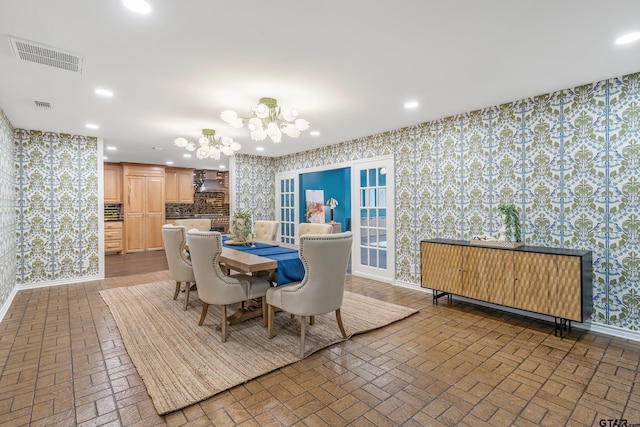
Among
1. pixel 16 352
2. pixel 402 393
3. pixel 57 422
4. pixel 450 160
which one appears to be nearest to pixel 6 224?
pixel 16 352

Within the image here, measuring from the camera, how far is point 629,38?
2186 mm

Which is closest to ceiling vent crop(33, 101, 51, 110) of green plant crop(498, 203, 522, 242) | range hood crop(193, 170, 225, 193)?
green plant crop(498, 203, 522, 242)

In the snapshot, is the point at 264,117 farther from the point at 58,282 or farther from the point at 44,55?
the point at 58,282

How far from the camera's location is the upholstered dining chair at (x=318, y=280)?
2.47 m

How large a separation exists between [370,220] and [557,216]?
99.6 inches

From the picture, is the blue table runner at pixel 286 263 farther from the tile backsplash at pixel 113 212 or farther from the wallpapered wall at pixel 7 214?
the tile backsplash at pixel 113 212

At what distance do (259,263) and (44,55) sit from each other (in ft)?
7.39

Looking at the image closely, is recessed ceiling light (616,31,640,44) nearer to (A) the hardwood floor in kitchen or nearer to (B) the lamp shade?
(B) the lamp shade

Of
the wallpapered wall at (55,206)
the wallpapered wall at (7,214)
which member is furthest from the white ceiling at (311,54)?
the wallpapered wall at (55,206)

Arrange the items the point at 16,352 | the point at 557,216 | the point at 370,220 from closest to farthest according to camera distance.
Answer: the point at 16,352
the point at 557,216
the point at 370,220

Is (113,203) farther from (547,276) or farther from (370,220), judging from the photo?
(547,276)

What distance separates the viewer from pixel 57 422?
179 cm

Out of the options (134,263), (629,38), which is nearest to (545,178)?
(629,38)

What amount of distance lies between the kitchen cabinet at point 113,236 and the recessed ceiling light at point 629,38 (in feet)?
31.2
